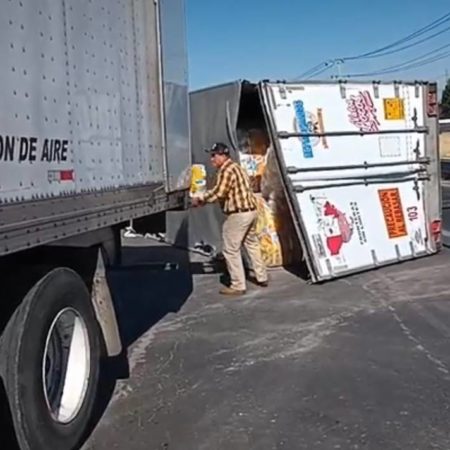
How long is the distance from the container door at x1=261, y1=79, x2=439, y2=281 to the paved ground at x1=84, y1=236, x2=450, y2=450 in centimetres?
82

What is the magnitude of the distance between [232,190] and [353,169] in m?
2.26

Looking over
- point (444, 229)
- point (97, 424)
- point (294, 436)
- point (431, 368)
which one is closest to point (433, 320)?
point (431, 368)

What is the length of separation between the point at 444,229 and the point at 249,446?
1112 centimetres

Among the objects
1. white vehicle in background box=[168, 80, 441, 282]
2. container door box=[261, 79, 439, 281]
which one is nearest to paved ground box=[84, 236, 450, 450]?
container door box=[261, 79, 439, 281]

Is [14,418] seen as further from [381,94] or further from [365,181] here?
[381,94]

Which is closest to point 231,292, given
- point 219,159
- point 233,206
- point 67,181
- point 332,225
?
point 233,206

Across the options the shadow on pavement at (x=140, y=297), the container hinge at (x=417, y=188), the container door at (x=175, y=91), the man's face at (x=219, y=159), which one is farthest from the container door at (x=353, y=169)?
the container door at (x=175, y=91)

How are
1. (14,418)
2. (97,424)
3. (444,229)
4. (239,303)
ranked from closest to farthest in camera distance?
(14,418)
(97,424)
(239,303)
(444,229)

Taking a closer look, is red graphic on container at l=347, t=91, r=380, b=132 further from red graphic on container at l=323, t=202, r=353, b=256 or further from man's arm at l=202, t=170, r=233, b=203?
man's arm at l=202, t=170, r=233, b=203

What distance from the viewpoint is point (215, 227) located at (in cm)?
1216

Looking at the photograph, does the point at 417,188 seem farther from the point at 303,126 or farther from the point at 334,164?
the point at 303,126

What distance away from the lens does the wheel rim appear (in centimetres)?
441

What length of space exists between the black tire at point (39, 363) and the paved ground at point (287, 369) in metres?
0.40

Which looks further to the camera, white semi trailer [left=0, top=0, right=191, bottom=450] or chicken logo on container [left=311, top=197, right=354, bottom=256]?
chicken logo on container [left=311, top=197, right=354, bottom=256]
